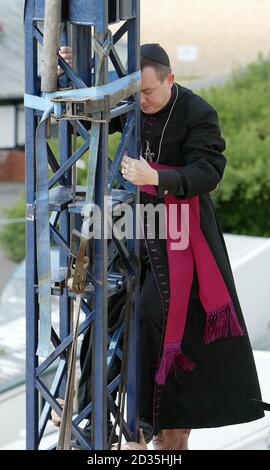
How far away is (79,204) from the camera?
11.6ft

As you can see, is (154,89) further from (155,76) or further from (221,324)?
(221,324)

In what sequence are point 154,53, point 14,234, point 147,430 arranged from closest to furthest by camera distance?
1. point 154,53
2. point 147,430
3. point 14,234

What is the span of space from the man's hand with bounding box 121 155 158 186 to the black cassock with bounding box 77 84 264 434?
156 mm

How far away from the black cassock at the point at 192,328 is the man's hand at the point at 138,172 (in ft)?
0.51

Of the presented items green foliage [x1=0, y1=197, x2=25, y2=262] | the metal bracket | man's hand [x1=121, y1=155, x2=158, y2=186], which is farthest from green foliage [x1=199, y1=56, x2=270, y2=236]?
the metal bracket

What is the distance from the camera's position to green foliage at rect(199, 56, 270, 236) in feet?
36.2

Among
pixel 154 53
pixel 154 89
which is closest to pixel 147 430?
pixel 154 89

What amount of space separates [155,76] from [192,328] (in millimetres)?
963

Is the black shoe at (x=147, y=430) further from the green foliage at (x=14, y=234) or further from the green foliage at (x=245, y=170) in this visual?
the green foliage at (x=14, y=234)

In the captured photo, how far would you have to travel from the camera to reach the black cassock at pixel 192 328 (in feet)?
12.1

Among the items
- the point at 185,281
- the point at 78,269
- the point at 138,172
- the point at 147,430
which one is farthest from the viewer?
the point at 147,430

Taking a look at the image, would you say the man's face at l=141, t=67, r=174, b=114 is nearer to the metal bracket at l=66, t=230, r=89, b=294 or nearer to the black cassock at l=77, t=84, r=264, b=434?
the black cassock at l=77, t=84, r=264, b=434

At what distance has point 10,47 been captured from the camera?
15.4 metres
